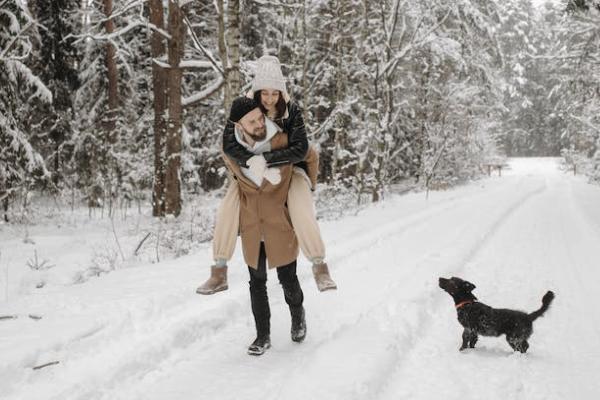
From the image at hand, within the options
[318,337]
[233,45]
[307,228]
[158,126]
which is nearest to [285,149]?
[307,228]

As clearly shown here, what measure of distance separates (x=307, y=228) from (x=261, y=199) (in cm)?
44

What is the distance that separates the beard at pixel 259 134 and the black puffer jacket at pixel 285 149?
5.0 inches

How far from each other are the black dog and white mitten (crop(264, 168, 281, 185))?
6.63 ft

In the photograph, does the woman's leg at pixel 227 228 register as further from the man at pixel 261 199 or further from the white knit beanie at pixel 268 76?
the white knit beanie at pixel 268 76

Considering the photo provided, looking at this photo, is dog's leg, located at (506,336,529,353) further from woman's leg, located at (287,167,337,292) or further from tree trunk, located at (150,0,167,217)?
tree trunk, located at (150,0,167,217)

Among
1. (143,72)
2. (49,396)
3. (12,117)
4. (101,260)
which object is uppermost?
(143,72)

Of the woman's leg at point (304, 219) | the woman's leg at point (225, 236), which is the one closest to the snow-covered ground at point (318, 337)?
the woman's leg at point (225, 236)

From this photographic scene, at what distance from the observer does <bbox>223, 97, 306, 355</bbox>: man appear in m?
3.78

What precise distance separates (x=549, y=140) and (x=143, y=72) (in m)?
60.3

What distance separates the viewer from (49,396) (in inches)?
123

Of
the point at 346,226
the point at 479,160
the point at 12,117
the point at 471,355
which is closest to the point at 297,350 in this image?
the point at 471,355

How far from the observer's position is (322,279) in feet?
12.6

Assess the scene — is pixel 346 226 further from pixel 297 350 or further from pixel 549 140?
pixel 549 140

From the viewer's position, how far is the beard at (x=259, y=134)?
3.79 m
